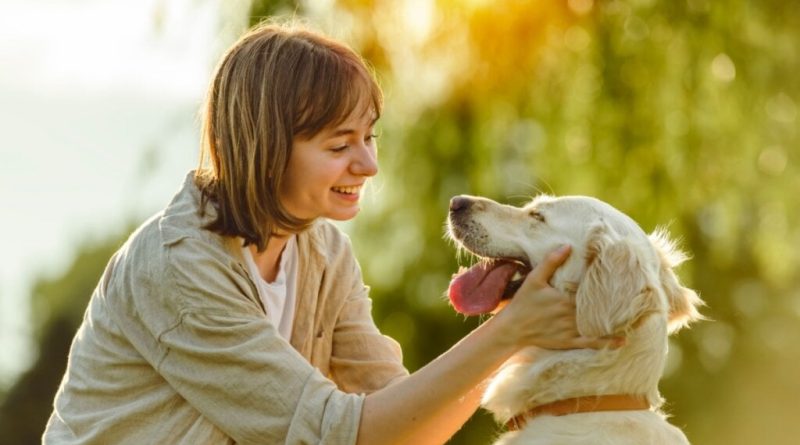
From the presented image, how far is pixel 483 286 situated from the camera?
11.5 ft

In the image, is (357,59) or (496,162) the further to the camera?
(496,162)

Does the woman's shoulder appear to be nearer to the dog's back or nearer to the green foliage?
the dog's back

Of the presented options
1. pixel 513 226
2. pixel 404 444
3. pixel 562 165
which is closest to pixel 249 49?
pixel 513 226

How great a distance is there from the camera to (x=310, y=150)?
3459 mm

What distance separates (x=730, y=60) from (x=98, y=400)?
14.2 feet

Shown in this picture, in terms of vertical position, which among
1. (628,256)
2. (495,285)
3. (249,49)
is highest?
(249,49)

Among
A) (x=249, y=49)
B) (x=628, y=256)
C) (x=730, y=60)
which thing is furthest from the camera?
(x=730, y=60)

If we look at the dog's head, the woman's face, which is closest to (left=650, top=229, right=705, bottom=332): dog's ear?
the dog's head

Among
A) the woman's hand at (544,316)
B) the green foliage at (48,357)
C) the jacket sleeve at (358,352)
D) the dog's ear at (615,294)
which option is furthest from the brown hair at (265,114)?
the green foliage at (48,357)

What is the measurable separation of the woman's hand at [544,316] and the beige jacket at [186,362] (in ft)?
1.48

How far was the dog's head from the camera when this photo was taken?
3.22m

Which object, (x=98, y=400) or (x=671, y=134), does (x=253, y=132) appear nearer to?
(x=98, y=400)

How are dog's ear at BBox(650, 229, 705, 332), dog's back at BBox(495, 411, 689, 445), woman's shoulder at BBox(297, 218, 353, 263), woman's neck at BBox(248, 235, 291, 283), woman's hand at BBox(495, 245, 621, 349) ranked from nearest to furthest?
woman's hand at BBox(495, 245, 621, 349) → dog's back at BBox(495, 411, 689, 445) → dog's ear at BBox(650, 229, 705, 332) → woman's neck at BBox(248, 235, 291, 283) → woman's shoulder at BBox(297, 218, 353, 263)

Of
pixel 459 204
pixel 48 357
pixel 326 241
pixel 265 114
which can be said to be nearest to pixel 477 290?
pixel 459 204
